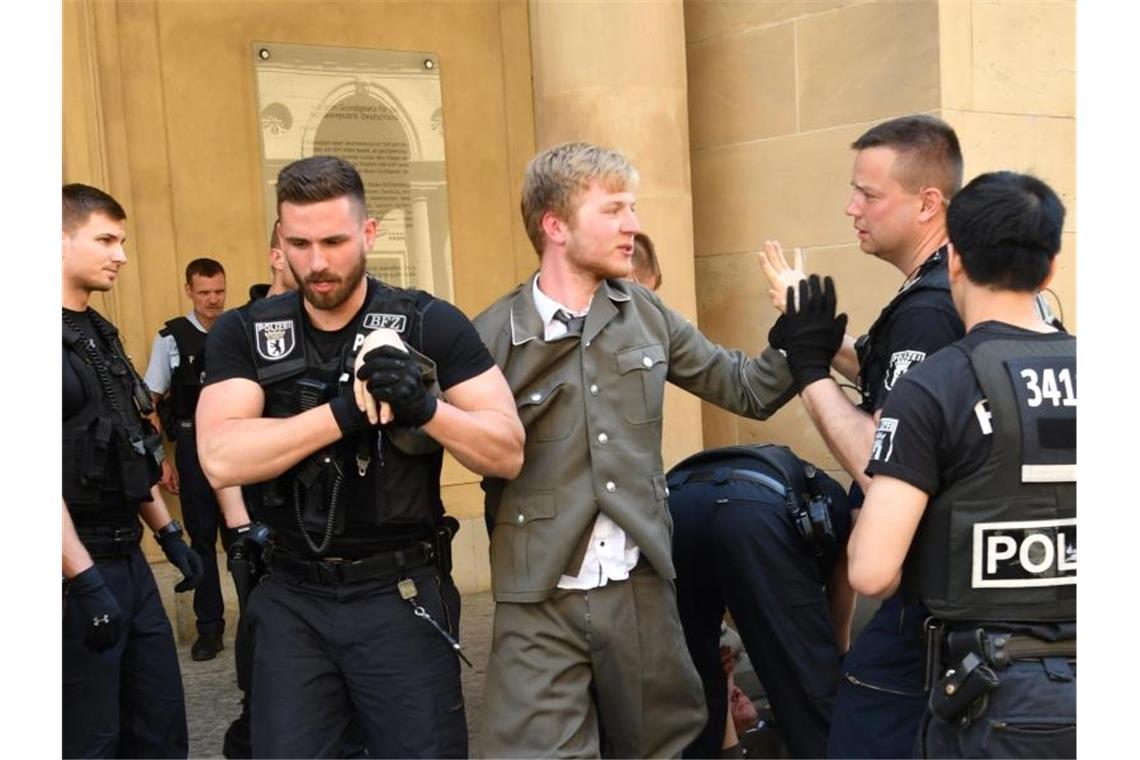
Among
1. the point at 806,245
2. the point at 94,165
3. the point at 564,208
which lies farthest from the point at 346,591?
the point at 94,165

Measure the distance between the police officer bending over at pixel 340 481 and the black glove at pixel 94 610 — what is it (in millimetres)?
552

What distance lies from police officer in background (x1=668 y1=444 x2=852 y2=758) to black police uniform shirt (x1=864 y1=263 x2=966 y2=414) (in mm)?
898

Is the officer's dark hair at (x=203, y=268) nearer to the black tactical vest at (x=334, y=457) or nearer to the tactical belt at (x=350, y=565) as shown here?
the black tactical vest at (x=334, y=457)

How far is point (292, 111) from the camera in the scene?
686cm

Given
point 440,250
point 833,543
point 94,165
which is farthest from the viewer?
point 440,250

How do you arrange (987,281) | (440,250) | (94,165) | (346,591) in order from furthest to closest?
(440,250), (94,165), (346,591), (987,281)

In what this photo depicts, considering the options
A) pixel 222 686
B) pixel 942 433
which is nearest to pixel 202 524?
pixel 222 686

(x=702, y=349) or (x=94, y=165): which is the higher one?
(x=94, y=165)

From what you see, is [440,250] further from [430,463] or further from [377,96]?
[430,463]

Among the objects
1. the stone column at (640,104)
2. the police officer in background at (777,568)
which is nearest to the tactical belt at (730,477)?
the police officer in background at (777,568)

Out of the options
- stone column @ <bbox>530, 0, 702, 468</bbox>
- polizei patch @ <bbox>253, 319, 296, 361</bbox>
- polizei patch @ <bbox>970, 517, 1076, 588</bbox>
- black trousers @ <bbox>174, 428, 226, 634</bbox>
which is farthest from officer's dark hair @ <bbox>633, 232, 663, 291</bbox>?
black trousers @ <bbox>174, 428, 226, 634</bbox>

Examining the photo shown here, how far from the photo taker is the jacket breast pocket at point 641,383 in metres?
3.48

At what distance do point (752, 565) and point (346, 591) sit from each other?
4.51ft

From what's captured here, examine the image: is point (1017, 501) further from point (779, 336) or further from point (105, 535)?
point (105, 535)
